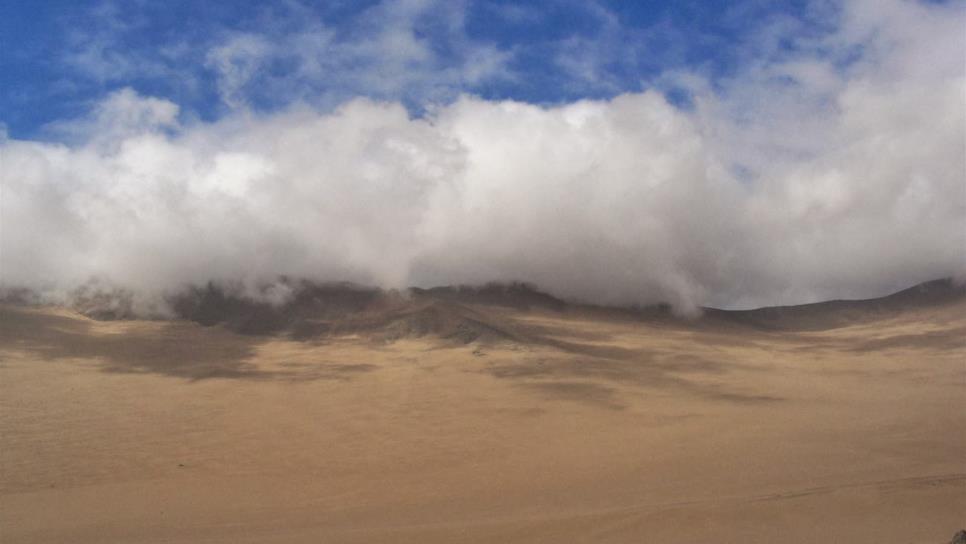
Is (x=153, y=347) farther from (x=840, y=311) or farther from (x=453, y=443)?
(x=840, y=311)

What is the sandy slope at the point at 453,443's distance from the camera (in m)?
7.92

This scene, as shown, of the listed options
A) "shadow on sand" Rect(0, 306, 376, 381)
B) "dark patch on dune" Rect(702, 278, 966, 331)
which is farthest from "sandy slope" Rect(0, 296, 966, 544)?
"dark patch on dune" Rect(702, 278, 966, 331)

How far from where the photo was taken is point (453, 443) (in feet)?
44.2

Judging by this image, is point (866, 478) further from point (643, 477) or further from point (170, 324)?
point (170, 324)

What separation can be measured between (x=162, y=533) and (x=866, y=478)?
975cm

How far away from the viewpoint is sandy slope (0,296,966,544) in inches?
312

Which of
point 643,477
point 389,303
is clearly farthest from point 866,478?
point 389,303

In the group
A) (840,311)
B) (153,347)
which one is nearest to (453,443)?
(153,347)

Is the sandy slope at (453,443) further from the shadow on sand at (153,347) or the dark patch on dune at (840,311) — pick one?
the dark patch on dune at (840,311)

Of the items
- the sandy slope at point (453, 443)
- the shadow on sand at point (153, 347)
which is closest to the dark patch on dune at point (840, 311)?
the sandy slope at point (453, 443)

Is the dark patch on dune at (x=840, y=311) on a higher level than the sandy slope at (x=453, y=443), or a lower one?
higher

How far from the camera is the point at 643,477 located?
34.1 feet

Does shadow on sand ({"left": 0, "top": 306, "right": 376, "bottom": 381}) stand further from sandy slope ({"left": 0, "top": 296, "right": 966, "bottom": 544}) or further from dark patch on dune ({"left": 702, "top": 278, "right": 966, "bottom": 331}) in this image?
dark patch on dune ({"left": 702, "top": 278, "right": 966, "bottom": 331})

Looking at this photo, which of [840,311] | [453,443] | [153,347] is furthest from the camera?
[840,311]
